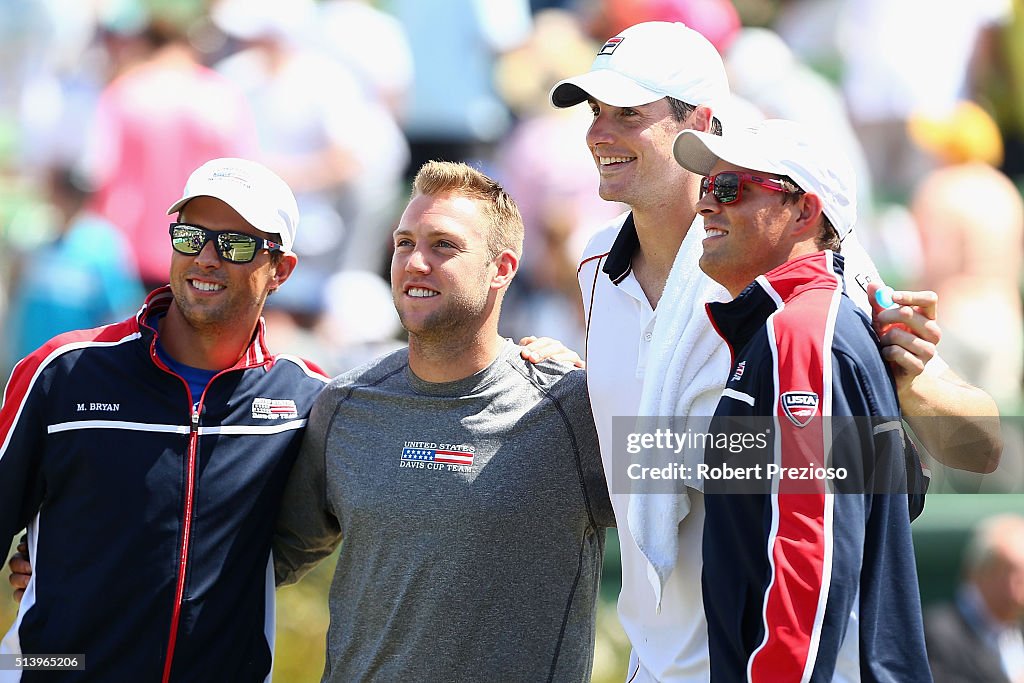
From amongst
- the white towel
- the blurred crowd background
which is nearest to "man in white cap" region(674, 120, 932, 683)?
the white towel

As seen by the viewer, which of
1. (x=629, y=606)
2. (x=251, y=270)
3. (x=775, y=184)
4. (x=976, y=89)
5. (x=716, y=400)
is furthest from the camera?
(x=976, y=89)

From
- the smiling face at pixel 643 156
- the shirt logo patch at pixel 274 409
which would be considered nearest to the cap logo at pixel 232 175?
the shirt logo patch at pixel 274 409

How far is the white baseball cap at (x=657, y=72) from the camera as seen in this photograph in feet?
12.0

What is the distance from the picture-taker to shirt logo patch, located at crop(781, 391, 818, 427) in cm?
284

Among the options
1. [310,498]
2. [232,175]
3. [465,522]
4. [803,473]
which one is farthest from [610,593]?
[803,473]

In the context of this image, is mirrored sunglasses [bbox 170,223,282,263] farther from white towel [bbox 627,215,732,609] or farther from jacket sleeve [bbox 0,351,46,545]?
white towel [bbox 627,215,732,609]

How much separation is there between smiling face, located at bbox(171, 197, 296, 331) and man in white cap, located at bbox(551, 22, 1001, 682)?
954mm

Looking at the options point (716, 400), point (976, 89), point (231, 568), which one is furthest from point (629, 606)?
point (976, 89)

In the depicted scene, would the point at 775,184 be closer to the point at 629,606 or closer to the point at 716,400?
the point at 716,400

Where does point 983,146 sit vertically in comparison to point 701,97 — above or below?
above

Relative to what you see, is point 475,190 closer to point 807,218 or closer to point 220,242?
point 220,242

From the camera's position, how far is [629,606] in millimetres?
3672

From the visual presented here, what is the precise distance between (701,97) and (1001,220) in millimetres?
4205

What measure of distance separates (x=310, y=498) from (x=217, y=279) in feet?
2.23
